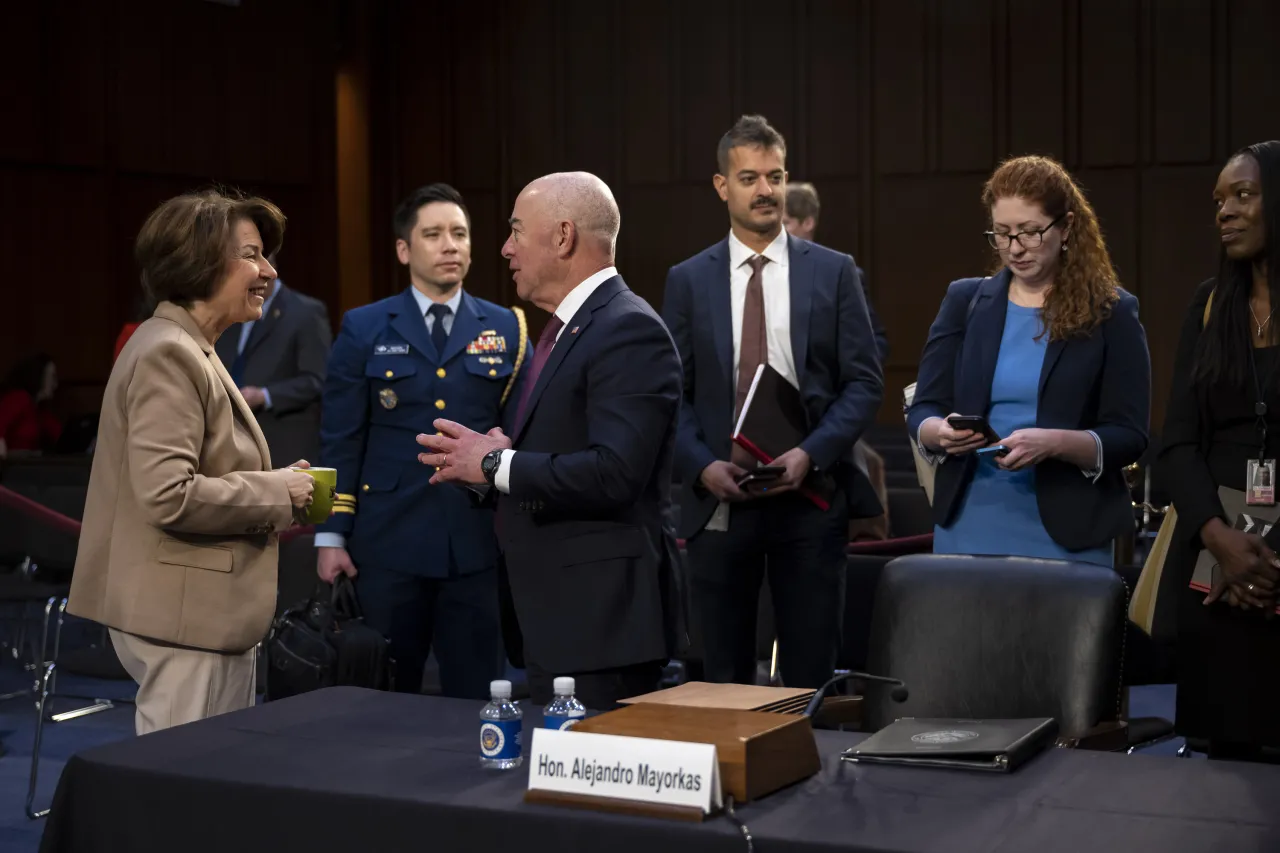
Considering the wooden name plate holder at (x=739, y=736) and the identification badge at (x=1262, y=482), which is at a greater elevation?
the identification badge at (x=1262, y=482)

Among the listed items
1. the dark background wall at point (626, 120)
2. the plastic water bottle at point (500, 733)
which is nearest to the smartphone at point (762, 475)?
the plastic water bottle at point (500, 733)

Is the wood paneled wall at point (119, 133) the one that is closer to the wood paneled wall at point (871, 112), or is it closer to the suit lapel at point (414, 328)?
the wood paneled wall at point (871, 112)

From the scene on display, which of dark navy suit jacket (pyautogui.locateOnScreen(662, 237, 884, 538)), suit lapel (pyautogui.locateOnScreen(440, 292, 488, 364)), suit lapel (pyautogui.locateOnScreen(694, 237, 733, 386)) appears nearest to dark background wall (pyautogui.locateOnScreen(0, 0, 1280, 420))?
dark navy suit jacket (pyautogui.locateOnScreen(662, 237, 884, 538))

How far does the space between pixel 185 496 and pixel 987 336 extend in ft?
5.51

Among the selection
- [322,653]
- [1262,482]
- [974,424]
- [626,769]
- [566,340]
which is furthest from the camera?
[322,653]

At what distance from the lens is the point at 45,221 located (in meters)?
10.2

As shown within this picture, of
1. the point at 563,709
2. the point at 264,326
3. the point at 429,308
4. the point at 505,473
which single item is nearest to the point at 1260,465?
the point at 505,473

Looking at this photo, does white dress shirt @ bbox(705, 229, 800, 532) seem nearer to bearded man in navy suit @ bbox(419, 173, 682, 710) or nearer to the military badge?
the military badge

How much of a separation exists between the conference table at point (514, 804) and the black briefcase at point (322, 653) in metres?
1.19

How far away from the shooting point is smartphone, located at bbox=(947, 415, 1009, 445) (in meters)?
2.95

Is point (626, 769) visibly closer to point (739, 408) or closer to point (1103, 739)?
point (1103, 739)

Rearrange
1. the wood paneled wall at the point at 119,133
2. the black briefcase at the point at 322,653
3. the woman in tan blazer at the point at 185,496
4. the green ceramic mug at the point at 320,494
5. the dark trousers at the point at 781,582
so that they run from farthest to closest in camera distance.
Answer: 1. the wood paneled wall at the point at 119,133
2. the dark trousers at the point at 781,582
3. the black briefcase at the point at 322,653
4. the green ceramic mug at the point at 320,494
5. the woman in tan blazer at the point at 185,496

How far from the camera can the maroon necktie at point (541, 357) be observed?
2.68m

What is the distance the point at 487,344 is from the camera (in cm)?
371
